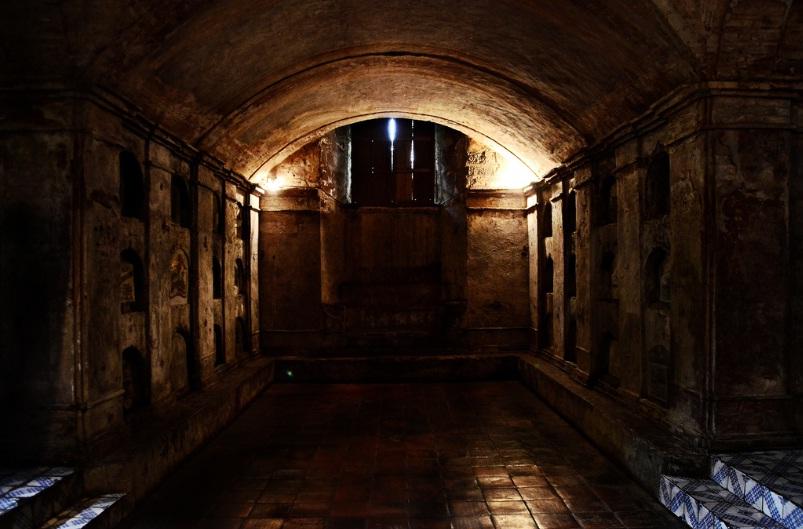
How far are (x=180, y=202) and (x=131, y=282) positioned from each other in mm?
2109

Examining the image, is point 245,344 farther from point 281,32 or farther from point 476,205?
point 281,32

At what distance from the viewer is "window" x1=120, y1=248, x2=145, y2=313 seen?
6.40 metres

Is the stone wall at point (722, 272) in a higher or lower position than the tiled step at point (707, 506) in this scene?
higher

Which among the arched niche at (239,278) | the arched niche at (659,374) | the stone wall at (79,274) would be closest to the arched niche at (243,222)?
the arched niche at (239,278)

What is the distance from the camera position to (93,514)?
14.9 feet

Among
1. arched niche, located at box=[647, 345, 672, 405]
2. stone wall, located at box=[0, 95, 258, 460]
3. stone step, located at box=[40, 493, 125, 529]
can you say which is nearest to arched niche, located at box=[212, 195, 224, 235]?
stone wall, located at box=[0, 95, 258, 460]

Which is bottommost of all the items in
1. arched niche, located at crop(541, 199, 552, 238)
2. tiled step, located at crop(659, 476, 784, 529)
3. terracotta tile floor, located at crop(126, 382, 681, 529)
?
terracotta tile floor, located at crop(126, 382, 681, 529)

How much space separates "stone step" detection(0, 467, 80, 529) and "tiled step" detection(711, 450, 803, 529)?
5.64 meters

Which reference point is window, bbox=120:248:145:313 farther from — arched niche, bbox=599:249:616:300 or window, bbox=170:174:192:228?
arched niche, bbox=599:249:616:300

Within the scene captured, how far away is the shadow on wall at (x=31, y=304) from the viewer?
5.07 m

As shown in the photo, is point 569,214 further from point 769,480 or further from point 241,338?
point 241,338

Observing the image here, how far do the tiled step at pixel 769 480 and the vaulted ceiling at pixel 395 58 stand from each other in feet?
11.5

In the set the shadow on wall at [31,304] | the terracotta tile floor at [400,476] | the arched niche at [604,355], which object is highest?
the shadow on wall at [31,304]

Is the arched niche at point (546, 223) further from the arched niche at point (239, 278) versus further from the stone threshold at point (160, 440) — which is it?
the stone threshold at point (160, 440)
